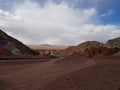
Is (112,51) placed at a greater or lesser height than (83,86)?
greater

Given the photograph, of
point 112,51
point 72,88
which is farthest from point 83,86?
point 112,51

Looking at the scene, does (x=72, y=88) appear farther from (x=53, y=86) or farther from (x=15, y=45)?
(x=15, y=45)

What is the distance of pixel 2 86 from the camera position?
11.2 metres

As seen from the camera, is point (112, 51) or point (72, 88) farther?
point (112, 51)

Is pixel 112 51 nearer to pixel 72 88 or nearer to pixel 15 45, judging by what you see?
pixel 15 45

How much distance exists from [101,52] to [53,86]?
5061cm

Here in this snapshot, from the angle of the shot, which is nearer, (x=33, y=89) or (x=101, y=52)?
(x=33, y=89)

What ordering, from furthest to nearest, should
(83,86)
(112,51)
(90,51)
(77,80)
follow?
(90,51) → (112,51) → (77,80) → (83,86)

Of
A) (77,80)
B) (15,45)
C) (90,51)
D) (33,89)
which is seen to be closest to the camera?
(33,89)

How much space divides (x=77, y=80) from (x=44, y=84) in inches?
78.4

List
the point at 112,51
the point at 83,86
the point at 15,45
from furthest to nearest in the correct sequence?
the point at 15,45
the point at 112,51
the point at 83,86

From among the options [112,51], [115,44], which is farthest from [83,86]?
[115,44]

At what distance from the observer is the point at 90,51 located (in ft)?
204

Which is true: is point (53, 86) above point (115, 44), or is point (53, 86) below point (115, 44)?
below
